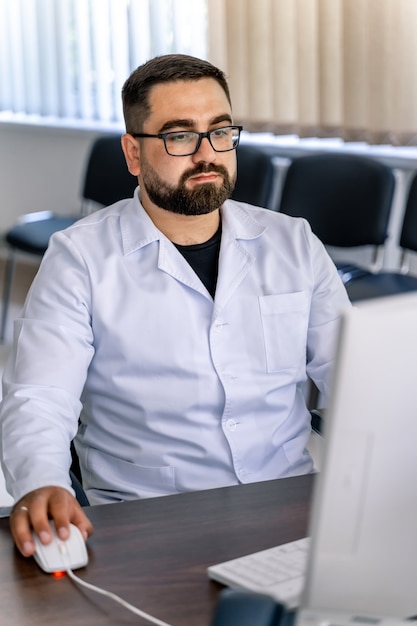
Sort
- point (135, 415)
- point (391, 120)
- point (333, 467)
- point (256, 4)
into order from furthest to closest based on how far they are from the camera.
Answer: point (256, 4) < point (391, 120) < point (135, 415) < point (333, 467)

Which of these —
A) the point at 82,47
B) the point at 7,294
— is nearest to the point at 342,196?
the point at 7,294

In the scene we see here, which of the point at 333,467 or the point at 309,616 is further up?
the point at 333,467

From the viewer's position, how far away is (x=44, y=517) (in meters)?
1.34

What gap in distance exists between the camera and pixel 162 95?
6.25ft

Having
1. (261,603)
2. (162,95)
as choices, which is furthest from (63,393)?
(261,603)

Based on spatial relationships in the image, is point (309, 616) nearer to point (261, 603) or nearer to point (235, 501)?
point (261, 603)

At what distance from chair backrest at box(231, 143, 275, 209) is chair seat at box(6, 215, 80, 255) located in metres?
0.85

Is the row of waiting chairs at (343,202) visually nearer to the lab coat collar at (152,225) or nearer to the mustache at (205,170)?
the lab coat collar at (152,225)

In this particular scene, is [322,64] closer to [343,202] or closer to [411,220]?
[343,202]

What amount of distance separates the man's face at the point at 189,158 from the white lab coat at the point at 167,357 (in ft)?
0.25

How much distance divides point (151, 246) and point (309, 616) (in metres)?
1.08

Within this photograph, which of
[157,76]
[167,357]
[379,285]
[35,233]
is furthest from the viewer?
[35,233]

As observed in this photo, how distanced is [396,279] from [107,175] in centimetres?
163

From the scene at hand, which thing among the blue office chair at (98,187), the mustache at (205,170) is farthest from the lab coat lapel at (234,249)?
the blue office chair at (98,187)
